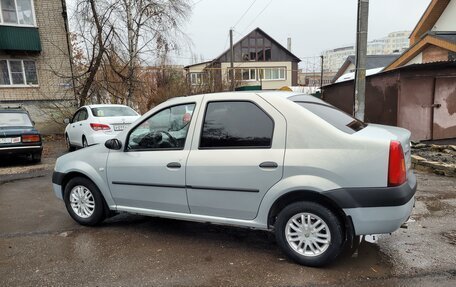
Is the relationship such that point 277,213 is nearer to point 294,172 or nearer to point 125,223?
point 294,172

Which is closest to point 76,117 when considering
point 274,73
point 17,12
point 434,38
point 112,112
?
point 112,112

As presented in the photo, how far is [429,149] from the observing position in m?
8.54

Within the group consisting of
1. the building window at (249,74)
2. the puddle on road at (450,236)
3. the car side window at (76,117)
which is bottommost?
the puddle on road at (450,236)

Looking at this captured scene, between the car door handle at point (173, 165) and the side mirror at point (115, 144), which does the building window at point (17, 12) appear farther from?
the car door handle at point (173, 165)

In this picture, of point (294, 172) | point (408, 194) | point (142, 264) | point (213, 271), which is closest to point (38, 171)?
point (142, 264)

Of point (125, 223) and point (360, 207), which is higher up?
point (360, 207)

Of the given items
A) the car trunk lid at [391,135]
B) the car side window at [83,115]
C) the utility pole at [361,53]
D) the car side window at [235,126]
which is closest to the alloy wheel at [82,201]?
the car side window at [235,126]

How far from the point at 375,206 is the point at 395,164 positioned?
1.31 ft

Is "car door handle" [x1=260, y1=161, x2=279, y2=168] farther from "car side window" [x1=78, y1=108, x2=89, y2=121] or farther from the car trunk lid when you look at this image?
"car side window" [x1=78, y1=108, x2=89, y2=121]

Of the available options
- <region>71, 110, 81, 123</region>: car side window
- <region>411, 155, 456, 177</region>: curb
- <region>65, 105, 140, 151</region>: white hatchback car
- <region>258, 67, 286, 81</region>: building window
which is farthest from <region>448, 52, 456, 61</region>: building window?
<region>258, 67, 286, 81</region>: building window

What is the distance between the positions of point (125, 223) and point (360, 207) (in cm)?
308

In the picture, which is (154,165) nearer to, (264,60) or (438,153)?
(438,153)

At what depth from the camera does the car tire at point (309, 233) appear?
306cm

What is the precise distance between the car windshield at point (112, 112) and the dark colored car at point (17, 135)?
66.0 inches
